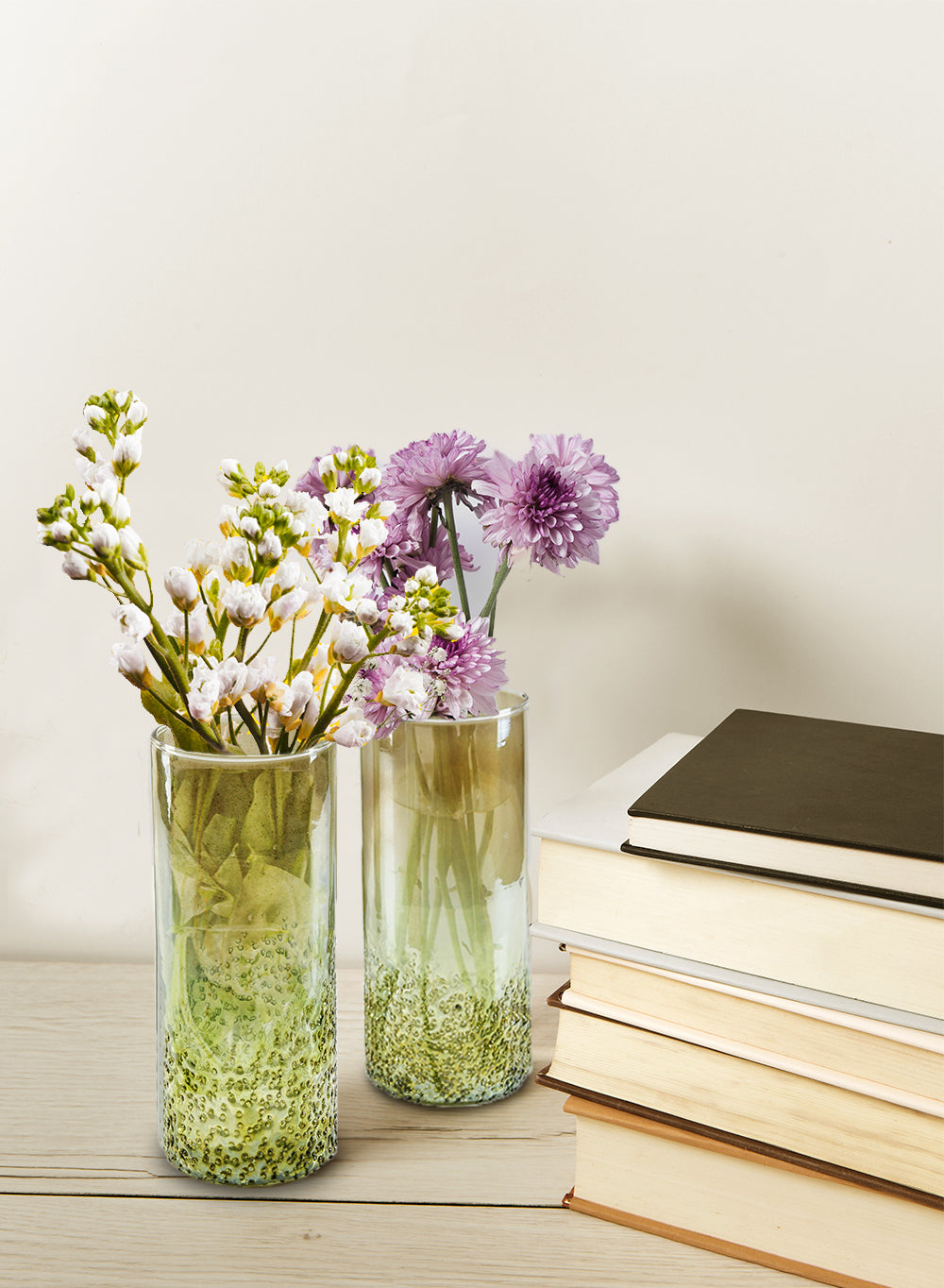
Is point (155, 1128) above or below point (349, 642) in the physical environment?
below

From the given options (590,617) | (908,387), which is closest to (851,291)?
(908,387)

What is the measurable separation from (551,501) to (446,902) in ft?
0.85

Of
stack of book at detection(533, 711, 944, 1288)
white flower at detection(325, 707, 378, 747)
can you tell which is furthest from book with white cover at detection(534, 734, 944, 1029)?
white flower at detection(325, 707, 378, 747)

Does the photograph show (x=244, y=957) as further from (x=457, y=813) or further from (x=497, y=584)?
(x=497, y=584)

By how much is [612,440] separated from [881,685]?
0.28 meters

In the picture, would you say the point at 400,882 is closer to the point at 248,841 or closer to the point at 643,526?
the point at 248,841

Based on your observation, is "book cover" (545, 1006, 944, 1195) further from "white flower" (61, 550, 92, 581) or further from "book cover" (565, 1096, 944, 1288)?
"white flower" (61, 550, 92, 581)

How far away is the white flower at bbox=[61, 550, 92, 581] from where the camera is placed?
55 centimetres

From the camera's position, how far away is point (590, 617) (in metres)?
0.87

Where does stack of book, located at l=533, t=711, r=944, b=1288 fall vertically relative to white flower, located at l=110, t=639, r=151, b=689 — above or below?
below

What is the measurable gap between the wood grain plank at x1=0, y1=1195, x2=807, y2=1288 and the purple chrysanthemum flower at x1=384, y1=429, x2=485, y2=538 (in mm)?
403

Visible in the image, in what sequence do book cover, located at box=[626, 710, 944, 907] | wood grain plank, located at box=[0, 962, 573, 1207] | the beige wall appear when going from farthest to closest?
the beige wall, wood grain plank, located at box=[0, 962, 573, 1207], book cover, located at box=[626, 710, 944, 907]

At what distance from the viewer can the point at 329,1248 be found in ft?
1.88

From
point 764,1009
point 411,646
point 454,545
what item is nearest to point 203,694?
point 411,646
